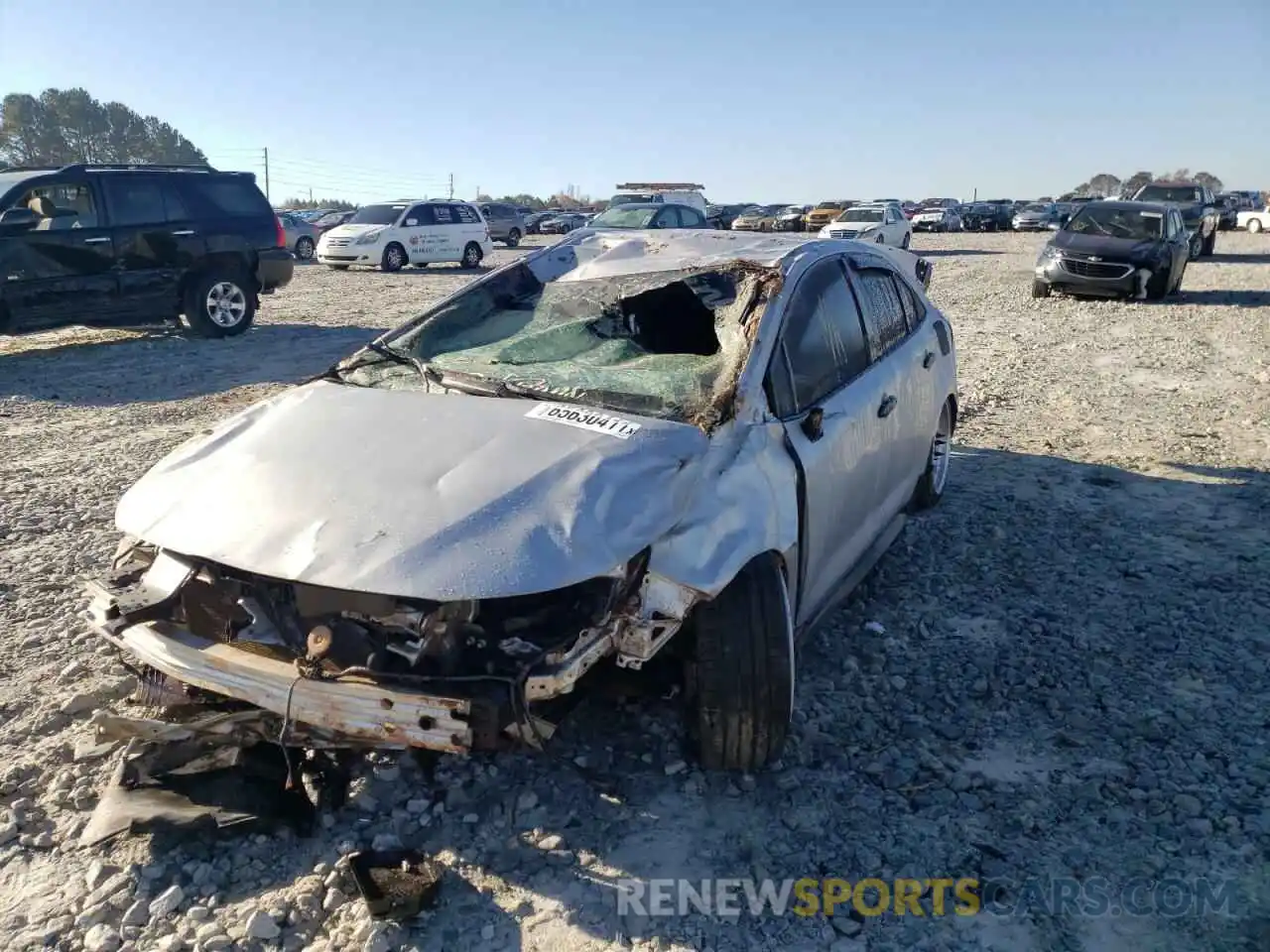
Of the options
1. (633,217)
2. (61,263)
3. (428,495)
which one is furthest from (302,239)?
(428,495)

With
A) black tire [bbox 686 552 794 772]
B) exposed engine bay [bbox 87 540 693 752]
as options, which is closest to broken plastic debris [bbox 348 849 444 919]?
exposed engine bay [bbox 87 540 693 752]

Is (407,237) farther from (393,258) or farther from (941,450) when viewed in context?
(941,450)

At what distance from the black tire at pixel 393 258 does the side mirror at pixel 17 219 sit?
12.6 m

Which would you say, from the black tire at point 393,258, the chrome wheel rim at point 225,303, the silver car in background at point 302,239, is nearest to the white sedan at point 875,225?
the black tire at point 393,258

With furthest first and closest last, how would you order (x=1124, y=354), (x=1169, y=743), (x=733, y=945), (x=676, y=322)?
1. (x=1124, y=354)
2. (x=676, y=322)
3. (x=1169, y=743)
4. (x=733, y=945)

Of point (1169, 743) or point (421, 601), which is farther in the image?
point (1169, 743)

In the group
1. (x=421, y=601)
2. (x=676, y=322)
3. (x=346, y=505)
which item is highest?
(x=676, y=322)

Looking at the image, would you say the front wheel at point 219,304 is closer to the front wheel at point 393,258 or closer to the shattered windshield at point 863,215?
the front wheel at point 393,258

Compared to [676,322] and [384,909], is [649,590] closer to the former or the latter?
[384,909]

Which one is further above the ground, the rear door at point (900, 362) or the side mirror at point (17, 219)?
the side mirror at point (17, 219)

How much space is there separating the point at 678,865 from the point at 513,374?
1.89 meters

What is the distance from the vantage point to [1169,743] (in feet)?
11.2

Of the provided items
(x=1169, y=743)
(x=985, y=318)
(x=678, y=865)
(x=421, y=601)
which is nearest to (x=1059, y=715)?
(x=1169, y=743)

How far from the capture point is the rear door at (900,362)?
4.47 metres
